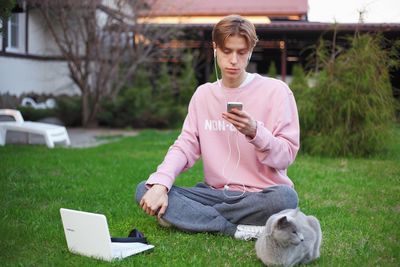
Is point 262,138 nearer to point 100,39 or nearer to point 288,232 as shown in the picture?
point 288,232

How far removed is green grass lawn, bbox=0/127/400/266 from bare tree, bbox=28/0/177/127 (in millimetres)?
4267

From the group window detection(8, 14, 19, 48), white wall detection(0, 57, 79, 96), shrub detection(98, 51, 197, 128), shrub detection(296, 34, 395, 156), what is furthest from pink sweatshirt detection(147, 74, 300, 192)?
window detection(8, 14, 19, 48)

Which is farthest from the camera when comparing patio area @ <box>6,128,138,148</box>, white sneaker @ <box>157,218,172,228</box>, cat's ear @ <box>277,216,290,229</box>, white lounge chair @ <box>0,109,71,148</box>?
patio area @ <box>6,128,138,148</box>

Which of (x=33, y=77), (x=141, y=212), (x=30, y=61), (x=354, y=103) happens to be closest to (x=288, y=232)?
(x=141, y=212)

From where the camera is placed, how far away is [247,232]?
3787 mm

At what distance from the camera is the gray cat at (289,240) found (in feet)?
9.68

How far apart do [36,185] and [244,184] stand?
263cm

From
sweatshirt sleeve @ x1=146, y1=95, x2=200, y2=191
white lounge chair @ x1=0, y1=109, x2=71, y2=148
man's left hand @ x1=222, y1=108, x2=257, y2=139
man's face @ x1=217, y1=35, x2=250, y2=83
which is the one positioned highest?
man's face @ x1=217, y1=35, x2=250, y2=83

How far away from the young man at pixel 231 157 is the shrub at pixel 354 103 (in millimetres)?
5008

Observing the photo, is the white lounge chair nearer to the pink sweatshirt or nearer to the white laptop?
the pink sweatshirt

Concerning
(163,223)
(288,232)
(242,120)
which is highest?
(242,120)

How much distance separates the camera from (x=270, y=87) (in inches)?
151

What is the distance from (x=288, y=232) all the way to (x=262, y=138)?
2.12 ft

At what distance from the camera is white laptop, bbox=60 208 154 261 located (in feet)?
10.4
